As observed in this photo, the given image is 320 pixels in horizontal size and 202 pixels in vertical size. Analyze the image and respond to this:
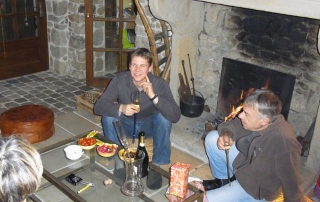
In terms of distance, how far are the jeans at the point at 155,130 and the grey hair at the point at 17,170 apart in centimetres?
140

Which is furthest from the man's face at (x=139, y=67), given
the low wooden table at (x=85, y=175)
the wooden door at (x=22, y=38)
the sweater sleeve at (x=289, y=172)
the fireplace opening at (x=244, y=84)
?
the wooden door at (x=22, y=38)

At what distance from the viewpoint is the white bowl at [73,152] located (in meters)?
2.33

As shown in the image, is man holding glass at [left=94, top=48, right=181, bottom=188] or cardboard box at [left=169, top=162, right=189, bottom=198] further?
man holding glass at [left=94, top=48, right=181, bottom=188]

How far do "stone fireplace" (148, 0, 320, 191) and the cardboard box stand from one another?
1.15 m

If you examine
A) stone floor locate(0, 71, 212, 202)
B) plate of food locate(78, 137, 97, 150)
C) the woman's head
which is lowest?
stone floor locate(0, 71, 212, 202)

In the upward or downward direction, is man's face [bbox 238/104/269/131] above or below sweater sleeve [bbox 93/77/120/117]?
above

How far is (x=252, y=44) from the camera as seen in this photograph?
3.30m

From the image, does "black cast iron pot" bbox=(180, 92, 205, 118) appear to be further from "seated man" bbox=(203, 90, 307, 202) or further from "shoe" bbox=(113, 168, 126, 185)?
"shoe" bbox=(113, 168, 126, 185)

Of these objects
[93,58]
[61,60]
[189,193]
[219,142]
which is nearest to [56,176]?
[189,193]

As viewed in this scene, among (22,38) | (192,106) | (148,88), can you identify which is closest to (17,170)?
(148,88)

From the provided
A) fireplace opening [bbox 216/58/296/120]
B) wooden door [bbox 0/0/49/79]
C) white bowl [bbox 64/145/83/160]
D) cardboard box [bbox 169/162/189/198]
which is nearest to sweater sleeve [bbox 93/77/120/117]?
white bowl [bbox 64/145/83/160]

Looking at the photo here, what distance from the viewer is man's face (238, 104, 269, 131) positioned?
2037mm

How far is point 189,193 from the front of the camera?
2043 millimetres

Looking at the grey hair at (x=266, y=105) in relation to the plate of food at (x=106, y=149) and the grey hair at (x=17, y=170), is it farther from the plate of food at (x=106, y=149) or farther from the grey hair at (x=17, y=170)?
the grey hair at (x=17, y=170)
